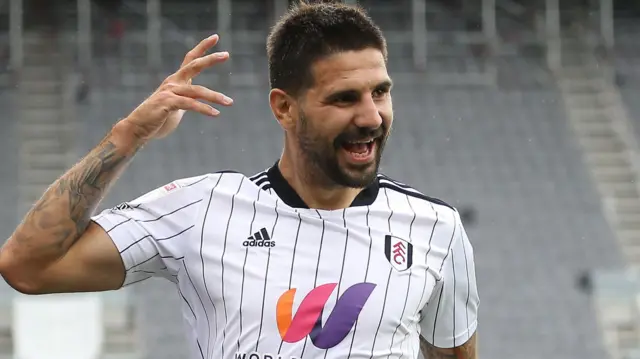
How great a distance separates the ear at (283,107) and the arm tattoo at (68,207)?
0.43 metres

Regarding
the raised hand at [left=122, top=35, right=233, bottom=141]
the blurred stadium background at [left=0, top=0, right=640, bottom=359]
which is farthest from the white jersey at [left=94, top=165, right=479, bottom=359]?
the blurred stadium background at [left=0, top=0, right=640, bottom=359]

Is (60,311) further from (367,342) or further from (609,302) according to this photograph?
(367,342)

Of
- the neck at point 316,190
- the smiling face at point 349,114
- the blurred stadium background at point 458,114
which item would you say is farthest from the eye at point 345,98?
the blurred stadium background at point 458,114

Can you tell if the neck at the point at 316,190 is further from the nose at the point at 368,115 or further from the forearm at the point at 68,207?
the forearm at the point at 68,207

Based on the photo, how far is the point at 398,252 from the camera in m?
3.19

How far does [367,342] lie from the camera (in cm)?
302

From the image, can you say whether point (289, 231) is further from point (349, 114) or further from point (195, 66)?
point (195, 66)

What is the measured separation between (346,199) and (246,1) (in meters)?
11.5

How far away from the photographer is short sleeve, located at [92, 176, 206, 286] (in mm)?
3111

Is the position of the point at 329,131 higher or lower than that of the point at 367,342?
higher

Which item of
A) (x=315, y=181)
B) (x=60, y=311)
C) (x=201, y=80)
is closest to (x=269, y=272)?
(x=315, y=181)

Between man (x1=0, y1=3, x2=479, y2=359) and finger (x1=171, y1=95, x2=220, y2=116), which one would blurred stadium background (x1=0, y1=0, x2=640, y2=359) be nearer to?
man (x1=0, y1=3, x2=479, y2=359)

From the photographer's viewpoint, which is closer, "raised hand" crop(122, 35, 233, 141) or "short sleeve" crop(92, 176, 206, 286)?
"raised hand" crop(122, 35, 233, 141)

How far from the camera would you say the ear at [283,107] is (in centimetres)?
322
